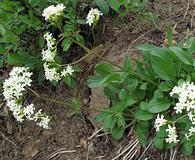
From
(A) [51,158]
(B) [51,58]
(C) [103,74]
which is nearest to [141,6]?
(C) [103,74]

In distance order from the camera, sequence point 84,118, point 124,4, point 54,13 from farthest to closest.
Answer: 1. point 124,4
2. point 84,118
3. point 54,13

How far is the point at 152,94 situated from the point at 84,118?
0.62 meters

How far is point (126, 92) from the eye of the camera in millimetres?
2852

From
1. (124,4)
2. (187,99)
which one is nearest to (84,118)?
(124,4)

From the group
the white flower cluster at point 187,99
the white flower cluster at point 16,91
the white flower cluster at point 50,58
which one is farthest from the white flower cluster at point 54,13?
the white flower cluster at point 187,99

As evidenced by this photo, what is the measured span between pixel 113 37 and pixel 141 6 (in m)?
0.31

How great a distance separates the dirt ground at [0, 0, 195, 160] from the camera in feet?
10.4

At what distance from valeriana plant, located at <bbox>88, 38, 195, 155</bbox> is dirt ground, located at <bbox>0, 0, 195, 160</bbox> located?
244mm

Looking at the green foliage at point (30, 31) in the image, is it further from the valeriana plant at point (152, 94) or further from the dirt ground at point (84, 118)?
the valeriana plant at point (152, 94)

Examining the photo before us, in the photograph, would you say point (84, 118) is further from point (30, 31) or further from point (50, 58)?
point (30, 31)

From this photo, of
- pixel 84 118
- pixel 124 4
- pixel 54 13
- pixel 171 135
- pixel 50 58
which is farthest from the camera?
pixel 124 4

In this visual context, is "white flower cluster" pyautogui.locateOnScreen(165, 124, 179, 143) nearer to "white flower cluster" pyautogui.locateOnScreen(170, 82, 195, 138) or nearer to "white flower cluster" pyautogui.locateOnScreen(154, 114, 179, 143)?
"white flower cluster" pyautogui.locateOnScreen(154, 114, 179, 143)

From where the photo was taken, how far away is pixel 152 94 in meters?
2.87

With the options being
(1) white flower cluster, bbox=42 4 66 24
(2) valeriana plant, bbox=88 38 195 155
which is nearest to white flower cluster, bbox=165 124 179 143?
(2) valeriana plant, bbox=88 38 195 155
